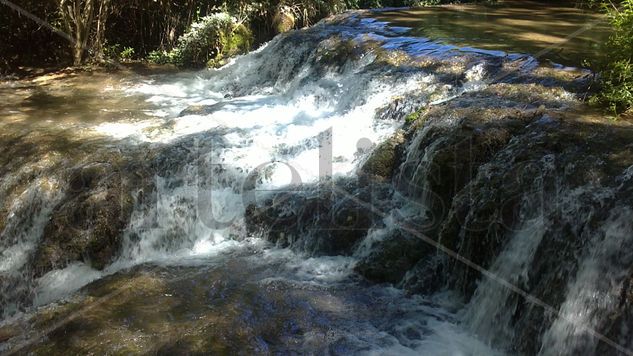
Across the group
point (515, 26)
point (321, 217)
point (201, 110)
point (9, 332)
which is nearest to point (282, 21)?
point (201, 110)

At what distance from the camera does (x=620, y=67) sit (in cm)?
438

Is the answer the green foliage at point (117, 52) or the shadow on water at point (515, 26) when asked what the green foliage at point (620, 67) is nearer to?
the shadow on water at point (515, 26)

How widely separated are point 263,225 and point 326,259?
2.77 feet

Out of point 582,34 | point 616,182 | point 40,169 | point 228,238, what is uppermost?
point 582,34

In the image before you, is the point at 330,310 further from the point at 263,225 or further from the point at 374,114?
the point at 374,114

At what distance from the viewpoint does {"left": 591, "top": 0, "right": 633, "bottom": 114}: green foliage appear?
430 centimetres

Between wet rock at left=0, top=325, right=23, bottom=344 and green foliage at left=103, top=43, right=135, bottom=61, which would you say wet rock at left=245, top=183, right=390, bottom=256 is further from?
green foliage at left=103, top=43, right=135, bottom=61

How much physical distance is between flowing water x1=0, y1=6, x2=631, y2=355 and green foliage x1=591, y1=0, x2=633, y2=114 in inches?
15.5

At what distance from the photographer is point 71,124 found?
6859 millimetres

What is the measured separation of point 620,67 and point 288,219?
3.24 metres

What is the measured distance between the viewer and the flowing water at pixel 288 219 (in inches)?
136

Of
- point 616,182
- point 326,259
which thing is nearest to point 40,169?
point 326,259

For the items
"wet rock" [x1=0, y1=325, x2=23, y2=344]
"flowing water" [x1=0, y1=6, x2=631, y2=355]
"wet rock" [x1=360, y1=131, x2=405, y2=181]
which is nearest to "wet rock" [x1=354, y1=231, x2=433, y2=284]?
"flowing water" [x1=0, y1=6, x2=631, y2=355]

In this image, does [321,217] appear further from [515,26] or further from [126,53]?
[126,53]
